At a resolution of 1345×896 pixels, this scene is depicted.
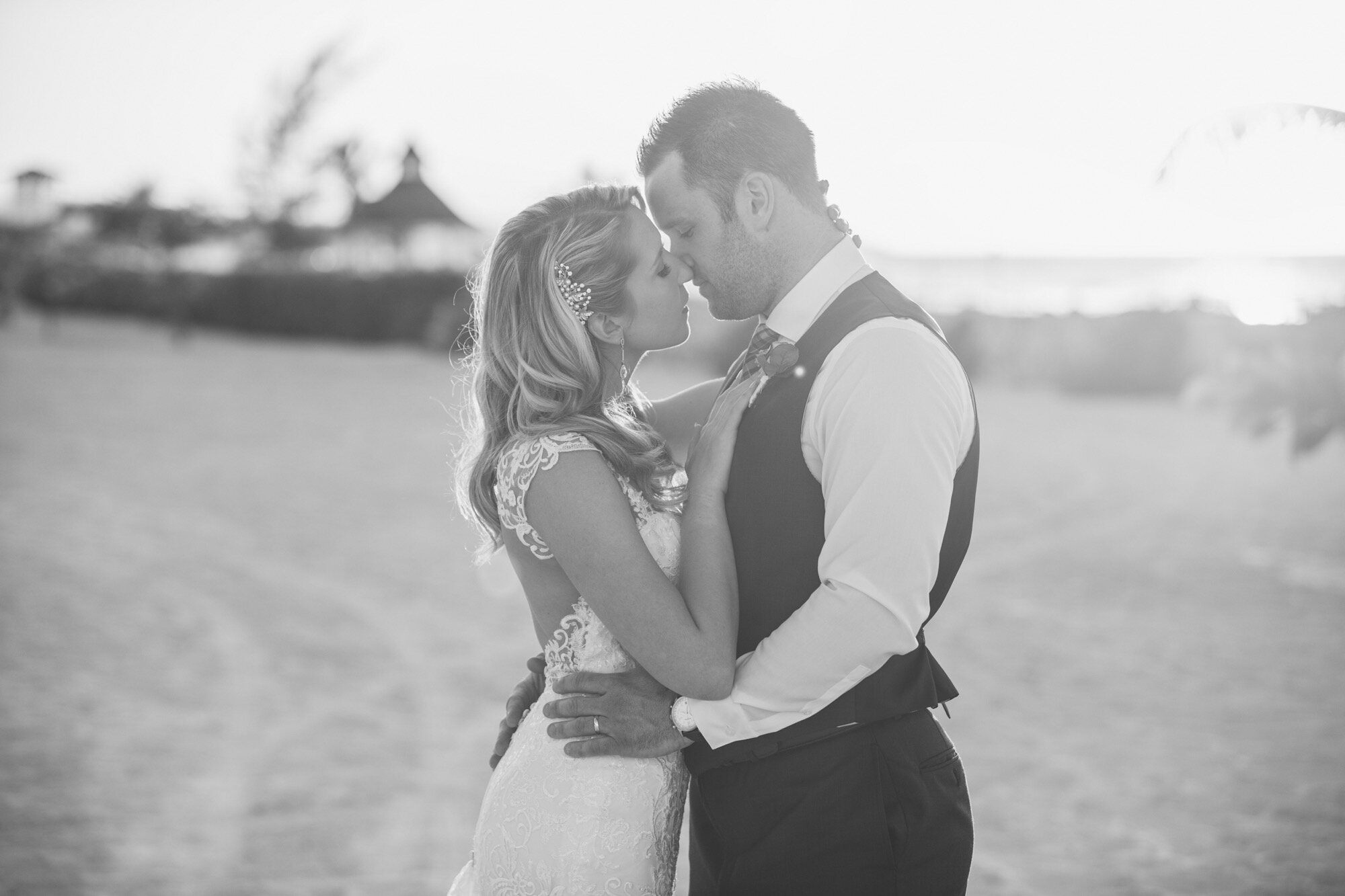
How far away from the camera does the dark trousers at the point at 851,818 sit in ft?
7.28

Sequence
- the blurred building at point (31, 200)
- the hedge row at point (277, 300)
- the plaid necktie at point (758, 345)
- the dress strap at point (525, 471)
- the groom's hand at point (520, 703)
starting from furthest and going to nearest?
the blurred building at point (31, 200), the hedge row at point (277, 300), the groom's hand at point (520, 703), the plaid necktie at point (758, 345), the dress strap at point (525, 471)

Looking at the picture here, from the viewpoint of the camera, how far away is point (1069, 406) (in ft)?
70.5

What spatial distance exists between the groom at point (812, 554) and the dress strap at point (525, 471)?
1.03ft

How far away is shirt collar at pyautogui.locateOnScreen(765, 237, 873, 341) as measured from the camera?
2.43 metres

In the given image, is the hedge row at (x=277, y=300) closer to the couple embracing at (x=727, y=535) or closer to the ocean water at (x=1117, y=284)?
the ocean water at (x=1117, y=284)

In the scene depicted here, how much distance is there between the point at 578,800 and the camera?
7.82 feet

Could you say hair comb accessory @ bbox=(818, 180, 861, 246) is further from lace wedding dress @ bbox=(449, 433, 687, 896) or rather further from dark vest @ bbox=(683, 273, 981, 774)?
lace wedding dress @ bbox=(449, 433, 687, 896)

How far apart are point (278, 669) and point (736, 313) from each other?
518 cm

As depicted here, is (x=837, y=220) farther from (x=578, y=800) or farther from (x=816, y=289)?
(x=578, y=800)

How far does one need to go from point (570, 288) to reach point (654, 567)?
68cm

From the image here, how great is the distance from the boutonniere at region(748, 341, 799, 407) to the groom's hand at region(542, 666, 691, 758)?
72 centimetres

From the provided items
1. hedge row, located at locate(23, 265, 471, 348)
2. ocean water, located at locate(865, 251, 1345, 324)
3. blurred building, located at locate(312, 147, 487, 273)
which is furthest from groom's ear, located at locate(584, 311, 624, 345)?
blurred building, located at locate(312, 147, 487, 273)

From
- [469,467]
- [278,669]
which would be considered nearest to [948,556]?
[469,467]

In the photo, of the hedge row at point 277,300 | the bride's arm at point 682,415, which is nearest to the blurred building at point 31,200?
the hedge row at point 277,300
